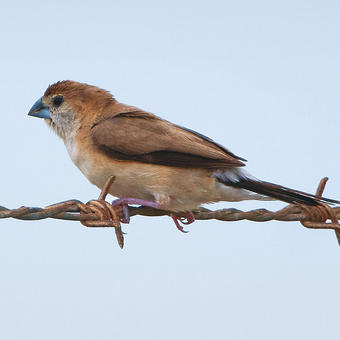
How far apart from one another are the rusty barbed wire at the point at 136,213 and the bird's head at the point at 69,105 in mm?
1138

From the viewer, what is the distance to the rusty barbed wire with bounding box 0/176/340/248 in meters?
3.30

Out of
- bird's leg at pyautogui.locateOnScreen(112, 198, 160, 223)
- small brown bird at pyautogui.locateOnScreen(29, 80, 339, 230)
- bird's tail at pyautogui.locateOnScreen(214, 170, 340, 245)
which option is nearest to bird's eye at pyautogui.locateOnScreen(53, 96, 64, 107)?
small brown bird at pyautogui.locateOnScreen(29, 80, 339, 230)

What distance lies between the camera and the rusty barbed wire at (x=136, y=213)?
330 centimetres

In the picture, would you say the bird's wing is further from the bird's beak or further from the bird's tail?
the bird's beak

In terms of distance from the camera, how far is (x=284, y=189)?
4.51 m

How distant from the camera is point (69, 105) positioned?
563 cm

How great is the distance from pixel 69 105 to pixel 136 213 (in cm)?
151

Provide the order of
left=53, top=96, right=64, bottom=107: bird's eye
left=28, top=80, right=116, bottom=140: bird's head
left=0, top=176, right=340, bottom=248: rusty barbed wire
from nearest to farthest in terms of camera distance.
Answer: left=0, top=176, right=340, bottom=248: rusty barbed wire, left=28, top=80, right=116, bottom=140: bird's head, left=53, top=96, right=64, bottom=107: bird's eye

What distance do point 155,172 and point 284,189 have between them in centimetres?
104

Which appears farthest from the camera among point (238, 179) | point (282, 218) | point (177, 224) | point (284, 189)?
point (177, 224)

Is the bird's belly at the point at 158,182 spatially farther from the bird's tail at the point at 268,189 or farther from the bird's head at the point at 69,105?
the bird's head at the point at 69,105

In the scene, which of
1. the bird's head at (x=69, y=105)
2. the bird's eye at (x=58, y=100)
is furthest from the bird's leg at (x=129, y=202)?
the bird's eye at (x=58, y=100)

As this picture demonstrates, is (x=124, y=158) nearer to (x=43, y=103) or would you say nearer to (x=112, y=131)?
(x=112, y=131)

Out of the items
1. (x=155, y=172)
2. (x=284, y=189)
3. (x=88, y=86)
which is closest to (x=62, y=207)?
(x=155, y=172)
